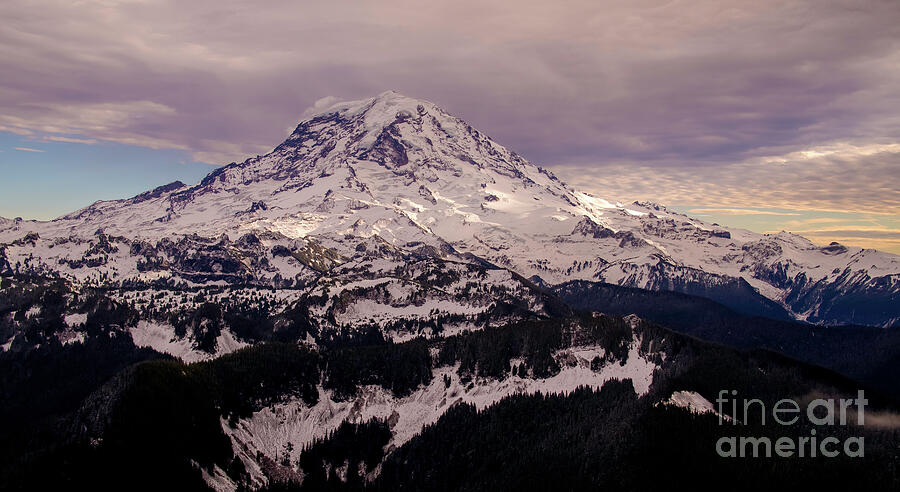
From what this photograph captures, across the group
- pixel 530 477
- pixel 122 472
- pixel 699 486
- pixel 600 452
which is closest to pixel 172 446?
pixel 122 472

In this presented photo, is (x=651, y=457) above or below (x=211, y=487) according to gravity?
above

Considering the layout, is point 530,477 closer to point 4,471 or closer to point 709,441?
point 709,441

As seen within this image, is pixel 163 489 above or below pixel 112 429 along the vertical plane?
below

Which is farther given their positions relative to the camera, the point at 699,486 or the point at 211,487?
the point at 211,487

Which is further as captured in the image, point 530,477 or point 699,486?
point 530,477

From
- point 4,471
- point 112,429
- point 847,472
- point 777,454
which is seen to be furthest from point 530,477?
point 4,471

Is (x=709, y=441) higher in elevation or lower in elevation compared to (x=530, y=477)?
higher

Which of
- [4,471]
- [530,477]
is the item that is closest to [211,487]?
[4,471]

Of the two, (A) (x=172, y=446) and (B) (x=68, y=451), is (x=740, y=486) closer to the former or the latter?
(A) (x=172, y=446)

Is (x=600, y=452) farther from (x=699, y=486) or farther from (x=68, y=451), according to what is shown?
(x=68, y=451)
